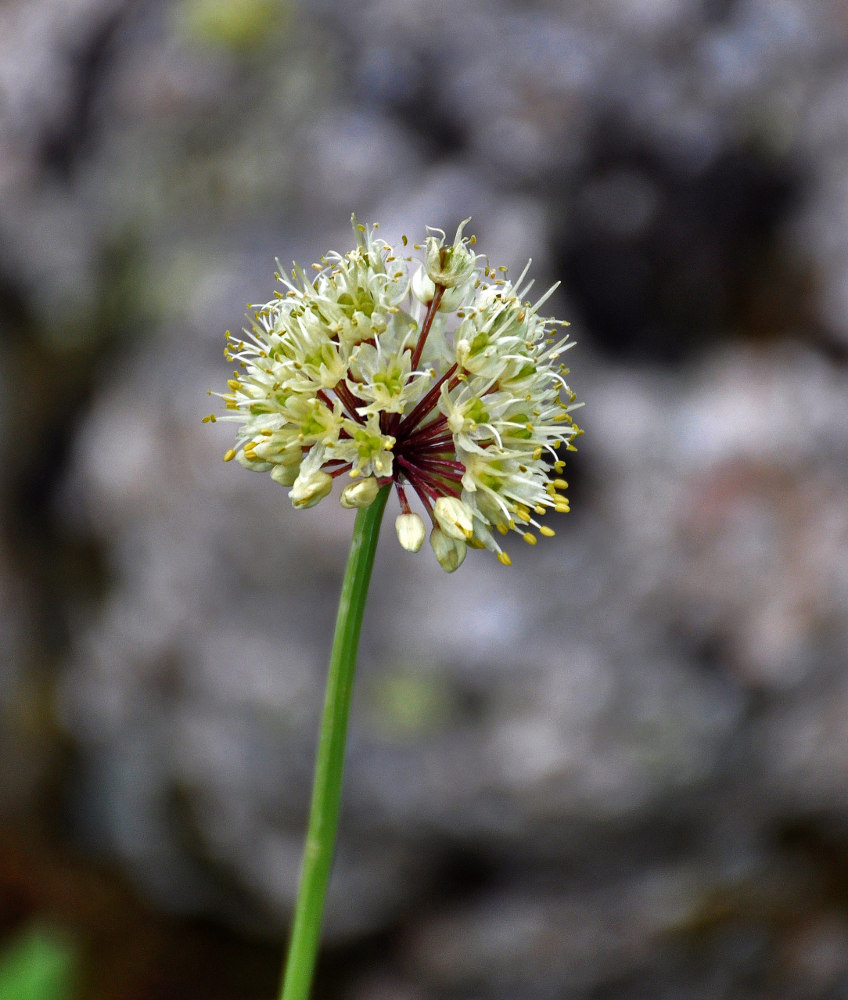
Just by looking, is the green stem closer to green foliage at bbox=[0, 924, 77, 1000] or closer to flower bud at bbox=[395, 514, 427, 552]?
flower bud at bbox=[395, 514, 427, 552]

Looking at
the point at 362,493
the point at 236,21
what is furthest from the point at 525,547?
the point at 236,21

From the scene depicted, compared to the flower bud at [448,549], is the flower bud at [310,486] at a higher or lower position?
higher

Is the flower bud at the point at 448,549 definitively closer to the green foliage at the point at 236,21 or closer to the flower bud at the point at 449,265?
the flower bud at the point at 449,265

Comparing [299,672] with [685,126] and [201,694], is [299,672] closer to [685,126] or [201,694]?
[201,694]

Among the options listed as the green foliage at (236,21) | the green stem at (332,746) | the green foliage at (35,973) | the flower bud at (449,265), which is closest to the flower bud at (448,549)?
the green stem at (332,746)

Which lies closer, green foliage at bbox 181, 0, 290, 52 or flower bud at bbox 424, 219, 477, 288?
flower bud at bbox 424, 219, 477, 288

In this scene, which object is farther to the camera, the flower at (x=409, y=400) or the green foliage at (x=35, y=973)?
the green foliage at (x=35, y=973)

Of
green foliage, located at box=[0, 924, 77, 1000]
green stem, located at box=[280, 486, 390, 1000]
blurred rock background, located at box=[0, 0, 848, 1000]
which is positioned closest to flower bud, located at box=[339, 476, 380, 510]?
green stem, located at box=[280, 486, 390, 1000]
